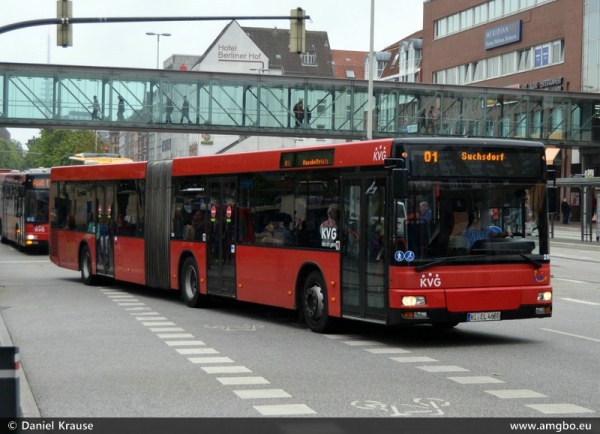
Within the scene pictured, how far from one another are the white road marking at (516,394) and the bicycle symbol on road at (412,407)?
0.61 m

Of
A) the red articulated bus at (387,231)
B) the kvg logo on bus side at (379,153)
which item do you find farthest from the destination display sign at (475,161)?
the kvg logo on bus side at (379,153)

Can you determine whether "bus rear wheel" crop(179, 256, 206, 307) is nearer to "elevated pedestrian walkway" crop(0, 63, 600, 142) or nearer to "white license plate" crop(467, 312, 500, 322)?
"white license plate" crop(467, 312, 500, 322)

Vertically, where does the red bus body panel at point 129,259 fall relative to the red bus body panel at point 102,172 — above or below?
below

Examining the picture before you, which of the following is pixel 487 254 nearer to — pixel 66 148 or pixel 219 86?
pixel 219 86

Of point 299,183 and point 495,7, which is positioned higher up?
point 495,7

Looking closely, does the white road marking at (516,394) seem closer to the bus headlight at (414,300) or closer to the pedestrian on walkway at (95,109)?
the bus headlight at (414,300)

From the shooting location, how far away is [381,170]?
1426cm

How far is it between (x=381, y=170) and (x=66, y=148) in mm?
127236

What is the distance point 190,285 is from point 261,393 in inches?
407

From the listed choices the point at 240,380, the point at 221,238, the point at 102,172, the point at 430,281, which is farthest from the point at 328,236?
the point at 102,172

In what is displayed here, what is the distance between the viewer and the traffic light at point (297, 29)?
22750 mm

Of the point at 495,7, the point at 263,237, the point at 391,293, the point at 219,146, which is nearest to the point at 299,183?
the point at 263,237

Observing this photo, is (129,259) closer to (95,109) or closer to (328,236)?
(328,236)

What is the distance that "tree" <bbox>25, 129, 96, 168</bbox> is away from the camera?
135m
